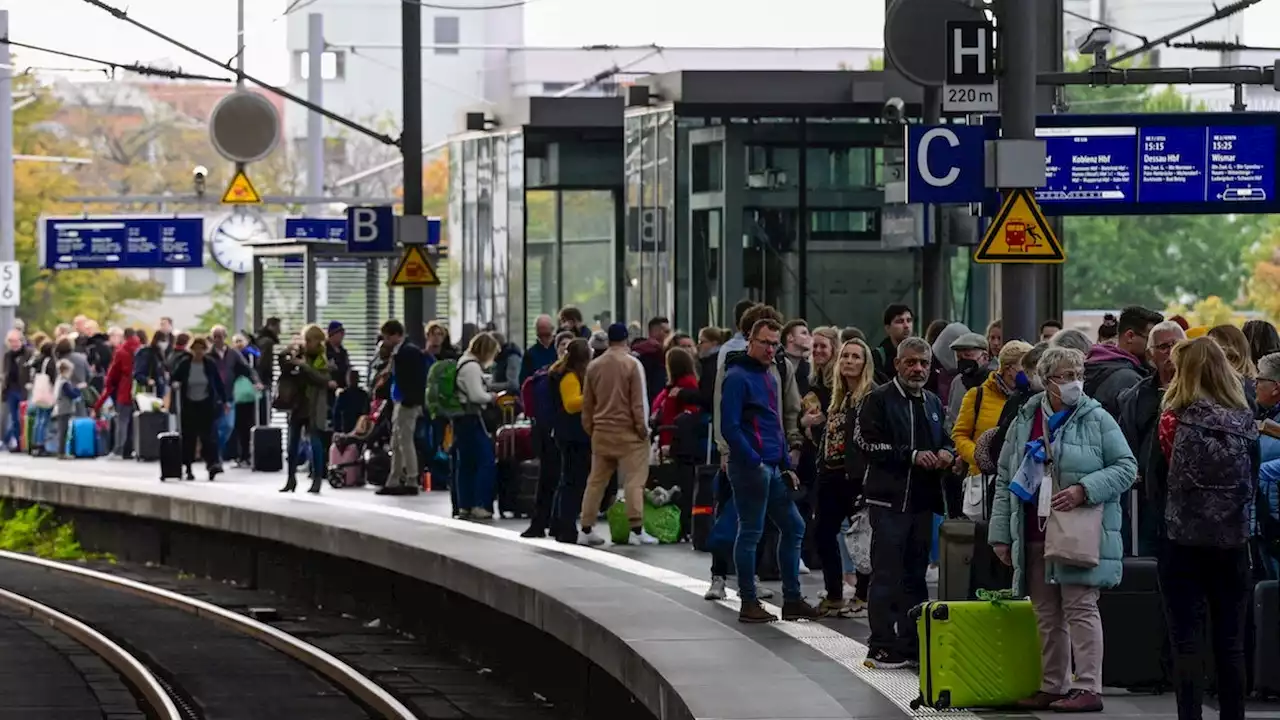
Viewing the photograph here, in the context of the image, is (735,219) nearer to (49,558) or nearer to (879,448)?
(49,558)

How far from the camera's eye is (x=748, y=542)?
1427cm

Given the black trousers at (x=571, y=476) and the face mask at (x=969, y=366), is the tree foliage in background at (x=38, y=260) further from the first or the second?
the face mask at (x=969, y=366)

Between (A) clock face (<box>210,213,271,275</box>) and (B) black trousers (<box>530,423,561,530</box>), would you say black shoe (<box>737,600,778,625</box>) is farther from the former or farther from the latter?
(A) clock face (<box>210,213,271,275</box>)

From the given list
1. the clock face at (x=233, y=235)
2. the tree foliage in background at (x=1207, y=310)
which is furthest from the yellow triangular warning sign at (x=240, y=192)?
the tree foliage in background at (x=1207, y=310)

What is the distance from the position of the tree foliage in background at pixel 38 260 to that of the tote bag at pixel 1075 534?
5127cm

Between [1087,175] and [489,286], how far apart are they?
1585 cm

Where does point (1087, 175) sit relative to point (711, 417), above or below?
above

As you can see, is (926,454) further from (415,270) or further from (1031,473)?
(415,270)

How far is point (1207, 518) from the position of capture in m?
10.1

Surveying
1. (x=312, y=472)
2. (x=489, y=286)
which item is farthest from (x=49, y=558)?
(x=489, y=286)

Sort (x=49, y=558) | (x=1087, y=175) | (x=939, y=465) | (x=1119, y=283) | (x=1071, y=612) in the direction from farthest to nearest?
(x=1119, y=283)
(x=49, y=558)
(x=1087, y=175)
(x=939, y=465)
(x=1071, y=612)

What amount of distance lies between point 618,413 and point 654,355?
3103 millimetres

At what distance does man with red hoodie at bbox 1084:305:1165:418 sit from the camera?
13.0 meters

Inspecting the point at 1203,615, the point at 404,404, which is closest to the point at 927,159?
the point at 1203,615
